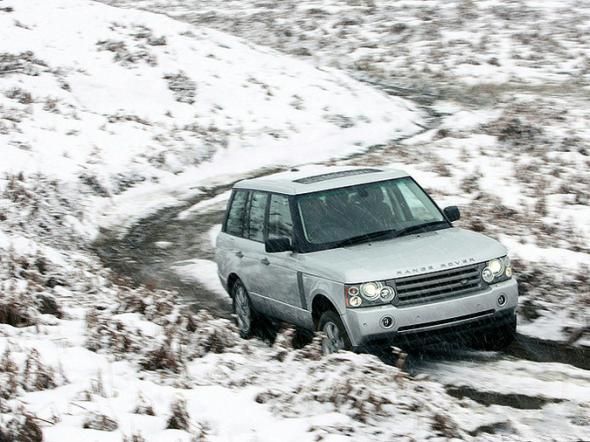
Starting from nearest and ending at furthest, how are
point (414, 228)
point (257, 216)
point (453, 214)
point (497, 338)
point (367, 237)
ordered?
1. point (497, 338)
2. point (367, 237)
3. point (414, 228)
4. point (453, 214)
5. point (257, 216)

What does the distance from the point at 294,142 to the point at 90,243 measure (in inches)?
389

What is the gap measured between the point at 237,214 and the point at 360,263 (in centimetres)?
279

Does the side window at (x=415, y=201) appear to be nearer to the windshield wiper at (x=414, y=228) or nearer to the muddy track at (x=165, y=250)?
the windshield wiper at (x=414, y=228)

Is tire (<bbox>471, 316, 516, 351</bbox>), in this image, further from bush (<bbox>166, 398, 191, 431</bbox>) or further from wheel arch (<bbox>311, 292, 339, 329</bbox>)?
bush (<bbox>166, 398, 191, 431</bbox>)

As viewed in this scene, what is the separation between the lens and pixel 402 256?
8.24 metres

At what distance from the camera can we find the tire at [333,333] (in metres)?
8.11

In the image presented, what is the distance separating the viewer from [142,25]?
32.7 meters

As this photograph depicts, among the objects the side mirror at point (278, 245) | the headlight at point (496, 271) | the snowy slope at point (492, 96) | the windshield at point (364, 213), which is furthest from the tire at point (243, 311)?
the snowy slope at point (492, 96)

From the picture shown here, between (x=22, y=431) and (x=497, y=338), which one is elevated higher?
(x=22, y=431)

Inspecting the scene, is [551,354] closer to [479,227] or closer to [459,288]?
[459,288]

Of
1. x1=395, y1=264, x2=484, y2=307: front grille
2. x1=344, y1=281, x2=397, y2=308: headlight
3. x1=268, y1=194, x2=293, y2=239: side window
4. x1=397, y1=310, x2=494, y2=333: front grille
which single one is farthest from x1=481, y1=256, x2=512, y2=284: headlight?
x1=268, y1=194, x2=293, y2=239: side window

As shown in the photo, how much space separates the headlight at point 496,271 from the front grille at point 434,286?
0.57 ft

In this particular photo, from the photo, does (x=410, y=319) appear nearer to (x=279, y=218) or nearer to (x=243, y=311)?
(x=279, y=218)

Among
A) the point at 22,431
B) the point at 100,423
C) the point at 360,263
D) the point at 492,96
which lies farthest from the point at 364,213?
the point at 492,96
